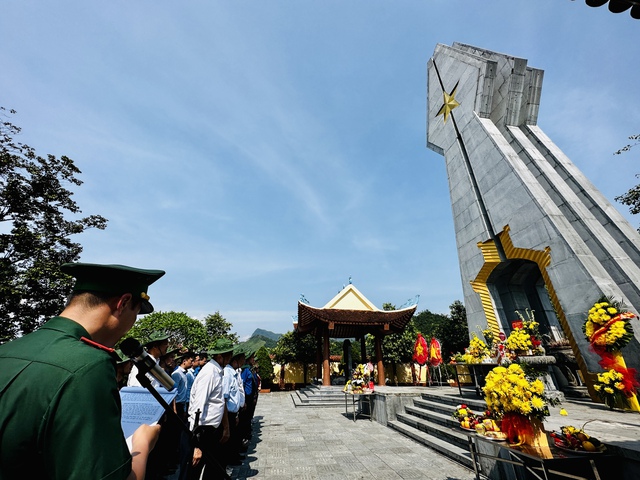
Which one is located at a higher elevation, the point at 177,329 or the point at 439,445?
the point at 177,329

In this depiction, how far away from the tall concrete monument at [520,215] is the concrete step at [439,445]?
370 centimetres

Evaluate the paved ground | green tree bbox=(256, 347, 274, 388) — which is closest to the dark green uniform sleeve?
the paved ground

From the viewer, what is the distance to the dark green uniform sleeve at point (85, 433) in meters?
0.80

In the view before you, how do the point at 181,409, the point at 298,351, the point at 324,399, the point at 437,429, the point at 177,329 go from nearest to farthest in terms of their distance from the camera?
Answer: the point at 181,409, the point at 437,429, the point at 324,399, the point at 298,351, the point at 177,329

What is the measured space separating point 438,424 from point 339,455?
2782mm

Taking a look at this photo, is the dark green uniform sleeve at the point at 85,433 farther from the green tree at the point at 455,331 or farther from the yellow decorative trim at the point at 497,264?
the green tree at the point at 455,331

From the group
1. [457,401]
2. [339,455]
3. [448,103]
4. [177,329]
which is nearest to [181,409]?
[339,455]

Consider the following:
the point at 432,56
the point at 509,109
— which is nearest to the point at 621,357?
the point at 509,109

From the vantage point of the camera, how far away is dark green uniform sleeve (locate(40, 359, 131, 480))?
0.80m

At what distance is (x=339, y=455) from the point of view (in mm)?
5777

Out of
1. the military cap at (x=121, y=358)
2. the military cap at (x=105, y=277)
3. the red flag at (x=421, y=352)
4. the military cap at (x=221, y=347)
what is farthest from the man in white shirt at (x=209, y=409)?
the red flag at (x=421, y=352)

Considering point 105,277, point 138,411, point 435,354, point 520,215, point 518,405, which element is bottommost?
point 138,411

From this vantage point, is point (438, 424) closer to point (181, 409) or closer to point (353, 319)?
point (181, 409)

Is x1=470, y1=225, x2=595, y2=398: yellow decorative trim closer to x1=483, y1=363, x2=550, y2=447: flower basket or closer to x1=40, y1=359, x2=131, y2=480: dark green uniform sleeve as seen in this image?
x1=483, y1=363, x2=550, y2=447: flower basket
